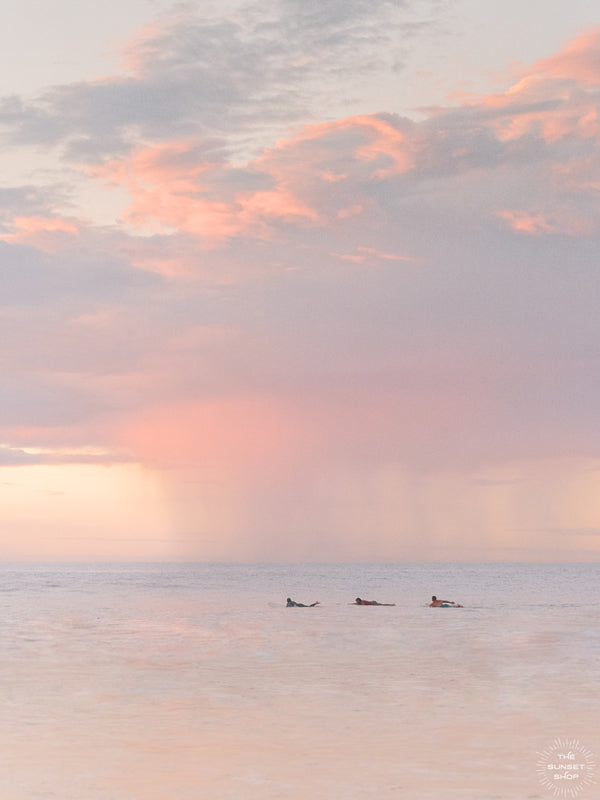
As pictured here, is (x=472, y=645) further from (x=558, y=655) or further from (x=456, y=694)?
(x=456, y=694)

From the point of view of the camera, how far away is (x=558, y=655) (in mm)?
35219

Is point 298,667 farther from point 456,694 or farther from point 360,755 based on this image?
point 360,755

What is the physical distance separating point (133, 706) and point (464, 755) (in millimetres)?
9493

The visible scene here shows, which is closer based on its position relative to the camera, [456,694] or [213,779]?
[213,779]

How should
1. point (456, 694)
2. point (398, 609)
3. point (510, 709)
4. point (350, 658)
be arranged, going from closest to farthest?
point (510, 709) < point (456, 694) < point (350, 658) < point (398, 609)

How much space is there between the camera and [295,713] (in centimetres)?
2253

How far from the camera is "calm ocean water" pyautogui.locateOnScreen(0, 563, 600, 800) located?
15828mm

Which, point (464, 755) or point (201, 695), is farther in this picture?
point (201, 695)

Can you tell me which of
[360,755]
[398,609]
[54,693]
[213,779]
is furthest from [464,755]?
[398,609]

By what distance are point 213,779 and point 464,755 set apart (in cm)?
497

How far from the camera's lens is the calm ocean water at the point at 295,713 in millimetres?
15828

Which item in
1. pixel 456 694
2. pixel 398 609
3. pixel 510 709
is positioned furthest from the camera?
pixel 398 609

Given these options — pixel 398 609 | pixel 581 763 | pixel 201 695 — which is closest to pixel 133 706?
pixel 201 695

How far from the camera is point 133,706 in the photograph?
2378 centimetres
